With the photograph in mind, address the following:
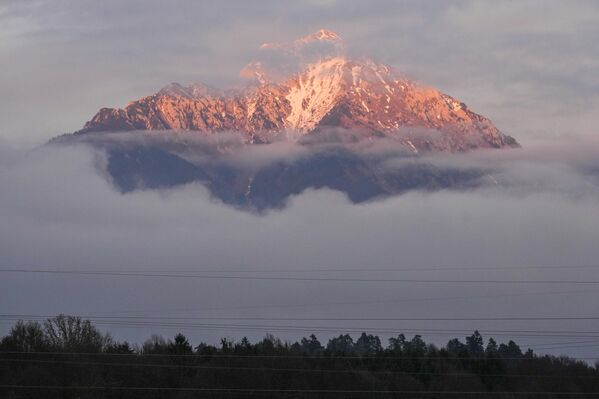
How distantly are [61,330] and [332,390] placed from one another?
42.0m

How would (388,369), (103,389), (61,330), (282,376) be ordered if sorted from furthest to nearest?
(61,330), (388,369), (282,376), (103,389)

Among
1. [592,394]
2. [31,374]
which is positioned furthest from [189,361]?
[592,394]

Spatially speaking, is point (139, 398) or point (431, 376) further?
point (431, 376)

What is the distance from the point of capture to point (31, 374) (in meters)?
101

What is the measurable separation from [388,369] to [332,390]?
979cm

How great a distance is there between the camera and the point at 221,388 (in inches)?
4065

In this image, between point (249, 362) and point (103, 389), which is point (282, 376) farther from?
point (103, 389)

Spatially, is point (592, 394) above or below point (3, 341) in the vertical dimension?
below

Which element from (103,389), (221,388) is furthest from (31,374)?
(221,388)

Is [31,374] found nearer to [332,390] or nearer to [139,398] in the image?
[139,398]

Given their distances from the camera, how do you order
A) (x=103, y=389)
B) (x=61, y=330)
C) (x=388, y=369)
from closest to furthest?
1. (x=103, y=389)
2. (x=388, y=369)
3. (x=61, y=330)

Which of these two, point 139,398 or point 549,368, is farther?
point 549,368

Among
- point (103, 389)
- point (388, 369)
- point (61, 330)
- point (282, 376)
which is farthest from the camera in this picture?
point (61, 330)

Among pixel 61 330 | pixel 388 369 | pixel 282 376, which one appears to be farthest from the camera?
pixel 61 330
